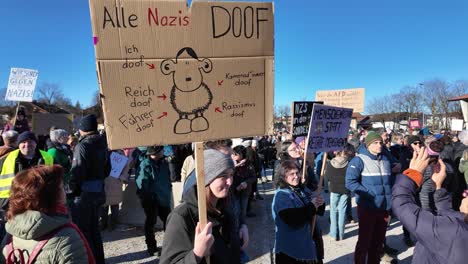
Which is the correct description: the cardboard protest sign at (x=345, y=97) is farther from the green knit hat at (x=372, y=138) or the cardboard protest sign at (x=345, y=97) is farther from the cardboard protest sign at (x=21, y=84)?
the cardboard protest sign at (x=21, y=84)

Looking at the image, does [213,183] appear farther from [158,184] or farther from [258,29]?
[158,184]

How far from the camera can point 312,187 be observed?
4.64 metres

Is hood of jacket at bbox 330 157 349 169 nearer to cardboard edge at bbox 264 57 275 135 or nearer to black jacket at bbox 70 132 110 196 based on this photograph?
black jacket at bbox 70 132 110 196

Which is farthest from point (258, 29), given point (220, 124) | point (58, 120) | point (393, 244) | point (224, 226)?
point (58, 120)

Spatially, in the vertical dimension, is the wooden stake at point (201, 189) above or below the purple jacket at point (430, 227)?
above

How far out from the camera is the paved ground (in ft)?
17.1

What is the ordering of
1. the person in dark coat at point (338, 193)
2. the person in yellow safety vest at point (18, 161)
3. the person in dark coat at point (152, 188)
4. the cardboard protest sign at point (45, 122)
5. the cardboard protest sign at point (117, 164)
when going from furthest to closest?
the cardboard protest sign at point (45, 122), the cardboard protest sign at point (117, 164), the person in dark coat at point (338, 193), the person in dark coat at point (152, 188), the person in yellow safety vest at point (18, 161)

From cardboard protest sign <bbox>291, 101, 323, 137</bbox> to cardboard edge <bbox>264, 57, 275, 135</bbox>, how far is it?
7.66ft

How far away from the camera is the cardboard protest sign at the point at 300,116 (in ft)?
14.7

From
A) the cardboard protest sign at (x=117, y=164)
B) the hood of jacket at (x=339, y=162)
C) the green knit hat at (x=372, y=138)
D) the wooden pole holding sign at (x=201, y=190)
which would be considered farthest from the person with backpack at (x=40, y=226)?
the hood of jacket at (x=339, y=162)

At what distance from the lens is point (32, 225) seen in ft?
6.24

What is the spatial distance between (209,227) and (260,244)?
4.30 m

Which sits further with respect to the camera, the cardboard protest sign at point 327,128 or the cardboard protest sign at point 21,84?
the cardboard protest sign at point 21,84

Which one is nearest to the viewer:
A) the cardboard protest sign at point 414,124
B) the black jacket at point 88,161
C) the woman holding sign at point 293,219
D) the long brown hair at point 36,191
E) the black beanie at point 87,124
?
the long brown hair at point 36,191
